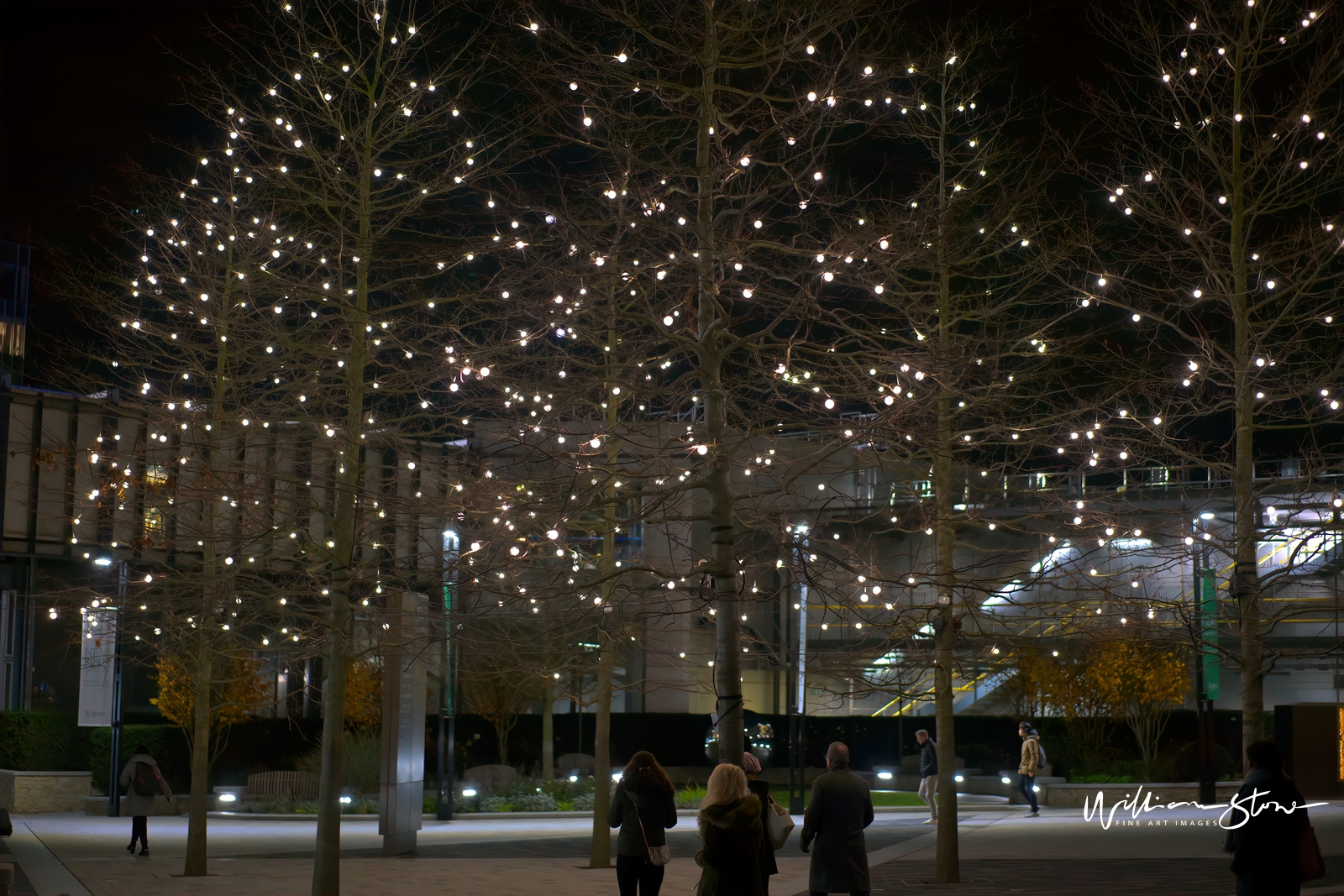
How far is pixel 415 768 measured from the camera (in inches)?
694

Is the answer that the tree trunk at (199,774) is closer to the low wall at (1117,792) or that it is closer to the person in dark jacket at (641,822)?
the person in dark jacket at (641,822)

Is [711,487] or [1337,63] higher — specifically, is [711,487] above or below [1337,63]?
below

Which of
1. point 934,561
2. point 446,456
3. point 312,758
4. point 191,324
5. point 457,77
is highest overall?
point 457,77

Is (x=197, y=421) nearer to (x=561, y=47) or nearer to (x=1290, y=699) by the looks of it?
(x=561, y=47)

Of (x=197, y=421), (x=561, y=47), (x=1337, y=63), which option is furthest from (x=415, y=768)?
(x=1337, y=63)

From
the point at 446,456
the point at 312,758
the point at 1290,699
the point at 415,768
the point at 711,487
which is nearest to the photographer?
the point at 711,487

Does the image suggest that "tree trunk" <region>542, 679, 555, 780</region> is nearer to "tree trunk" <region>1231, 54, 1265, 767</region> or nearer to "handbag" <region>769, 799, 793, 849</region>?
"tree trunk" <region>1231, 54, 1265, 767</region>

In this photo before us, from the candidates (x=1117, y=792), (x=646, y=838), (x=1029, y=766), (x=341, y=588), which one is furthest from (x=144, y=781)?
(x=1117, y=792)

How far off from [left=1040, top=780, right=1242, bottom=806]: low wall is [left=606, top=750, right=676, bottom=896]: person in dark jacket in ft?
55.7

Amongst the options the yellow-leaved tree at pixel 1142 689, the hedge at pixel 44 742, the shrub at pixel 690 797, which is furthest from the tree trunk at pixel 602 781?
the hedge at pixel 44 742

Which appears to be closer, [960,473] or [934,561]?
[934,561]

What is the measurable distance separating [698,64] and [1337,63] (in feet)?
23.3

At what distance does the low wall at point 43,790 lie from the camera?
25.6 meters

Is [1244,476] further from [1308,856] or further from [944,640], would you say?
[1308,856]
